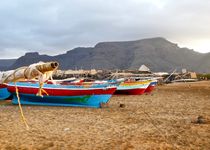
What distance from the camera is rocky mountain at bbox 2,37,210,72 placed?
499 feet

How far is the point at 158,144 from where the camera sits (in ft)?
30.7

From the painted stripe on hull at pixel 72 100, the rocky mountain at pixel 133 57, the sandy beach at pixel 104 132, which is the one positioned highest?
the rocky mountain at pixel 133 57

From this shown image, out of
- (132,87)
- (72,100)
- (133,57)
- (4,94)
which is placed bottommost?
(72,100)

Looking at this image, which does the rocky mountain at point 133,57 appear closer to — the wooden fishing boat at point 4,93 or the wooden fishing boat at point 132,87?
the wooden fishing boat at point 132,87

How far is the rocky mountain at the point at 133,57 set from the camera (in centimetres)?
15212

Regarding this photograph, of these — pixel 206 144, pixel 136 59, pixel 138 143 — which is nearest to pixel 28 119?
pixel 138 143

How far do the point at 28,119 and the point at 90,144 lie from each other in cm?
518

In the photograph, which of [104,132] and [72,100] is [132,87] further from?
[104,132]

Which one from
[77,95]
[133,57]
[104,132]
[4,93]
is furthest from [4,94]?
[133,57]

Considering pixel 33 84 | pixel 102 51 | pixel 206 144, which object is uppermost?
pixel 102 51

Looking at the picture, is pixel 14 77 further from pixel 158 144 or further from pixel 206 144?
pixel 206 144

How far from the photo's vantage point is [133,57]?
513 ft

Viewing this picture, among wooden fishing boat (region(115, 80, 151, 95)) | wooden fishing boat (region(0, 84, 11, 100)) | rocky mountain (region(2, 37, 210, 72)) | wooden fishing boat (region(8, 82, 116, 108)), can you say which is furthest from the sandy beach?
rocky mountain (region(2, 37, 210, 72))

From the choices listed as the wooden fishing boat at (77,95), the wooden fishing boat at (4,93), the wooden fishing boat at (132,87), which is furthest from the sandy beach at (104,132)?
the wooden fishing boat at (132,87)
